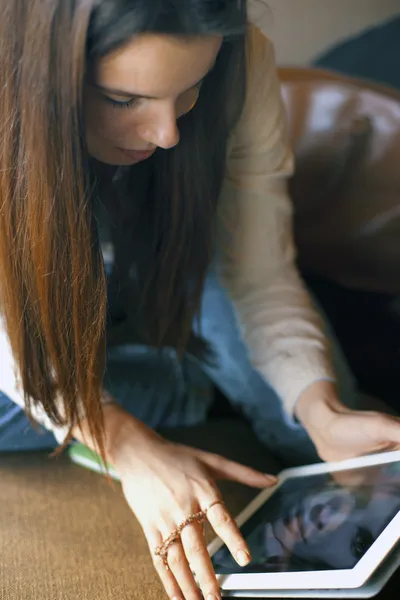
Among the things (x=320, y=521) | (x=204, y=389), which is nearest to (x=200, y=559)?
(x=320, y=521)

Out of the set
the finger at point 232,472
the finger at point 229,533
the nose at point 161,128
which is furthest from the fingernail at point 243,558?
the nose at point 161,128

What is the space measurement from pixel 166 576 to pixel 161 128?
374 millimetres

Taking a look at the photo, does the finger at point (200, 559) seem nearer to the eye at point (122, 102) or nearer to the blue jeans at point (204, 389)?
the blue jeans at point (204, 389)

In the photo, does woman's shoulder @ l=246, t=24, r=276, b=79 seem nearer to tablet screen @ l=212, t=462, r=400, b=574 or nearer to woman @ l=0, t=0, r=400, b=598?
woman @ l=0, t=0, r=400, b=598

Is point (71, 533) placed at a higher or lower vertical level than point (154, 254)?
lower

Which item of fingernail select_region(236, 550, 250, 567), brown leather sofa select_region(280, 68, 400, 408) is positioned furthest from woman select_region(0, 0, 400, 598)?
brown leather sofa select_region(280, 68, 400, 408)

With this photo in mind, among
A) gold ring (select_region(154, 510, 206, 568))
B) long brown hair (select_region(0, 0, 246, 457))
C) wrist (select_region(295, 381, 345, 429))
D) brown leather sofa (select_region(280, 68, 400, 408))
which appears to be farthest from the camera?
brown leather sofa (select_region(280, 68, 400, 408))

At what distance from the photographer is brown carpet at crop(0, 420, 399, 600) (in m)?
0.62

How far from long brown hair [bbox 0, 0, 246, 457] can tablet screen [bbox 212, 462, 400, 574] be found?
0.56 feet

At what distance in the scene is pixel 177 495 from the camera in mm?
642

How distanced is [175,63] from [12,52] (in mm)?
125

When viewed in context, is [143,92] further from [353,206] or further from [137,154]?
[353,206]

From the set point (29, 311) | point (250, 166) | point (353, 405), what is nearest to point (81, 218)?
point (29, 311)

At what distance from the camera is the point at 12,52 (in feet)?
1.66
